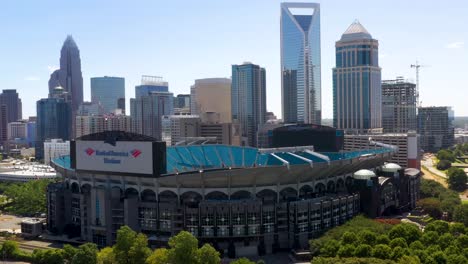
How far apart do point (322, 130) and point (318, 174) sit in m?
62.9

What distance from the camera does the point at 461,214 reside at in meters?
101

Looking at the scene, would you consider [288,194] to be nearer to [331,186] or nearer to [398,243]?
[331,186]

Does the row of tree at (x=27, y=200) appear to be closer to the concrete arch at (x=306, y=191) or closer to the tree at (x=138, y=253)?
the tree at (x=138, y=253)

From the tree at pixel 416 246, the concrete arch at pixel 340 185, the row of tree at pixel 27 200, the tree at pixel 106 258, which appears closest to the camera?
the tree at pixel 106 258

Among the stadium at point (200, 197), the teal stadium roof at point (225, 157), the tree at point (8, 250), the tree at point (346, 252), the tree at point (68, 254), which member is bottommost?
the tree at point (8, 250)

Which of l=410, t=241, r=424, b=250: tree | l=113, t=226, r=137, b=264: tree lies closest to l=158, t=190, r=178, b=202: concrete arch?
l=113, t=226, r=137, b=264: tree

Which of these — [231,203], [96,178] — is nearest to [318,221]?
[231,203]

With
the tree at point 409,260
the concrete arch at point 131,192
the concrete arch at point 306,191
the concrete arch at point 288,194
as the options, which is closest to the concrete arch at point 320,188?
the concrete arch at point 306,191

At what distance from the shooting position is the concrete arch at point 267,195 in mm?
97500

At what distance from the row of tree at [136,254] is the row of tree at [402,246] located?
15534 millimetres

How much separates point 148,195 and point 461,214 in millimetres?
60365

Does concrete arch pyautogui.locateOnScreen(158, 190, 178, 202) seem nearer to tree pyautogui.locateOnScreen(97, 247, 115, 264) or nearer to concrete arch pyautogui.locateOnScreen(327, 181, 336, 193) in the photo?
tree pyautogui.locateOnScreen(97, 247, 115, 264)

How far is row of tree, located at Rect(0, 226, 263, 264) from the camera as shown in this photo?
70438mm

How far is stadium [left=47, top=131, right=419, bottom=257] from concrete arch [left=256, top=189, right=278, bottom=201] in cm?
19
